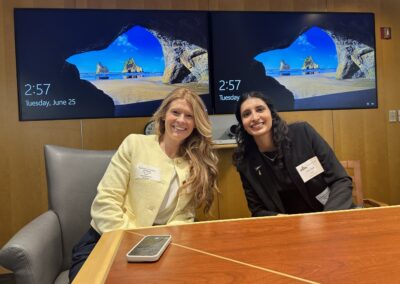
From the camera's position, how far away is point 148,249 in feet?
2.96

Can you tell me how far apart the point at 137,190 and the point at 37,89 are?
202 centimetres

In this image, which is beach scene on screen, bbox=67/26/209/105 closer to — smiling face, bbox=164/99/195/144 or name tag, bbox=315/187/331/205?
smiling face, bbox=164/99/195/144

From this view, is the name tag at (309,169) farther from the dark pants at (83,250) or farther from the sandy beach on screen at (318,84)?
the sandy beach on screen at (318,84)

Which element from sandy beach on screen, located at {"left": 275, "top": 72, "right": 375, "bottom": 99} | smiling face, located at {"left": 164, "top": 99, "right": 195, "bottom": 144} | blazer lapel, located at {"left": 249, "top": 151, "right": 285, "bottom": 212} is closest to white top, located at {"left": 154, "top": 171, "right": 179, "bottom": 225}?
smiling face, located at {"left": 164, "top": 99, "right": 195, "bottom": 144}

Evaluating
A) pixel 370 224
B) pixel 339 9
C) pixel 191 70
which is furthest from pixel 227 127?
pixel 370 224

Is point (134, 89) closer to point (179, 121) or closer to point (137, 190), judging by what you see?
point (179, 121)

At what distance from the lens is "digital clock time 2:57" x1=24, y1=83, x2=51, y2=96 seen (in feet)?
Result: 9.91

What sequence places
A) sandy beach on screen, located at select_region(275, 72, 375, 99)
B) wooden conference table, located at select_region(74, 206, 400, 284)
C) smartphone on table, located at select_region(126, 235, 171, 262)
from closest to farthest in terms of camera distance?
1. wooden conference table, located at select_region(74, 206, 400, 284)
2. smartphone on table, located at select_region(126, 235, 171, 262)
3. sandy beach on screen, located at select_region(275, 72, 375, 99)

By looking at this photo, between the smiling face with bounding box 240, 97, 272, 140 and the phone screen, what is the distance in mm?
1007

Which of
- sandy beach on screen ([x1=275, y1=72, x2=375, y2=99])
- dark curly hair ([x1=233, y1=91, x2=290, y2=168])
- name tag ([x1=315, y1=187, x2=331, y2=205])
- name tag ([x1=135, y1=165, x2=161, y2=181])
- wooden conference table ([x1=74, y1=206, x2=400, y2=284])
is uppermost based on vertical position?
sandy beach on screen ([x1=275, y1=72, x2=375, y2=99])

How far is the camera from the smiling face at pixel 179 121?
65.6 inches

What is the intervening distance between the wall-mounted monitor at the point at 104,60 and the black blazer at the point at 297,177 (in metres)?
1.56

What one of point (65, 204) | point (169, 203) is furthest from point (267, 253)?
point (65, 204)

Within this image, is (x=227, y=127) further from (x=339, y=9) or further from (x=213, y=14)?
(x=339, y=9)
